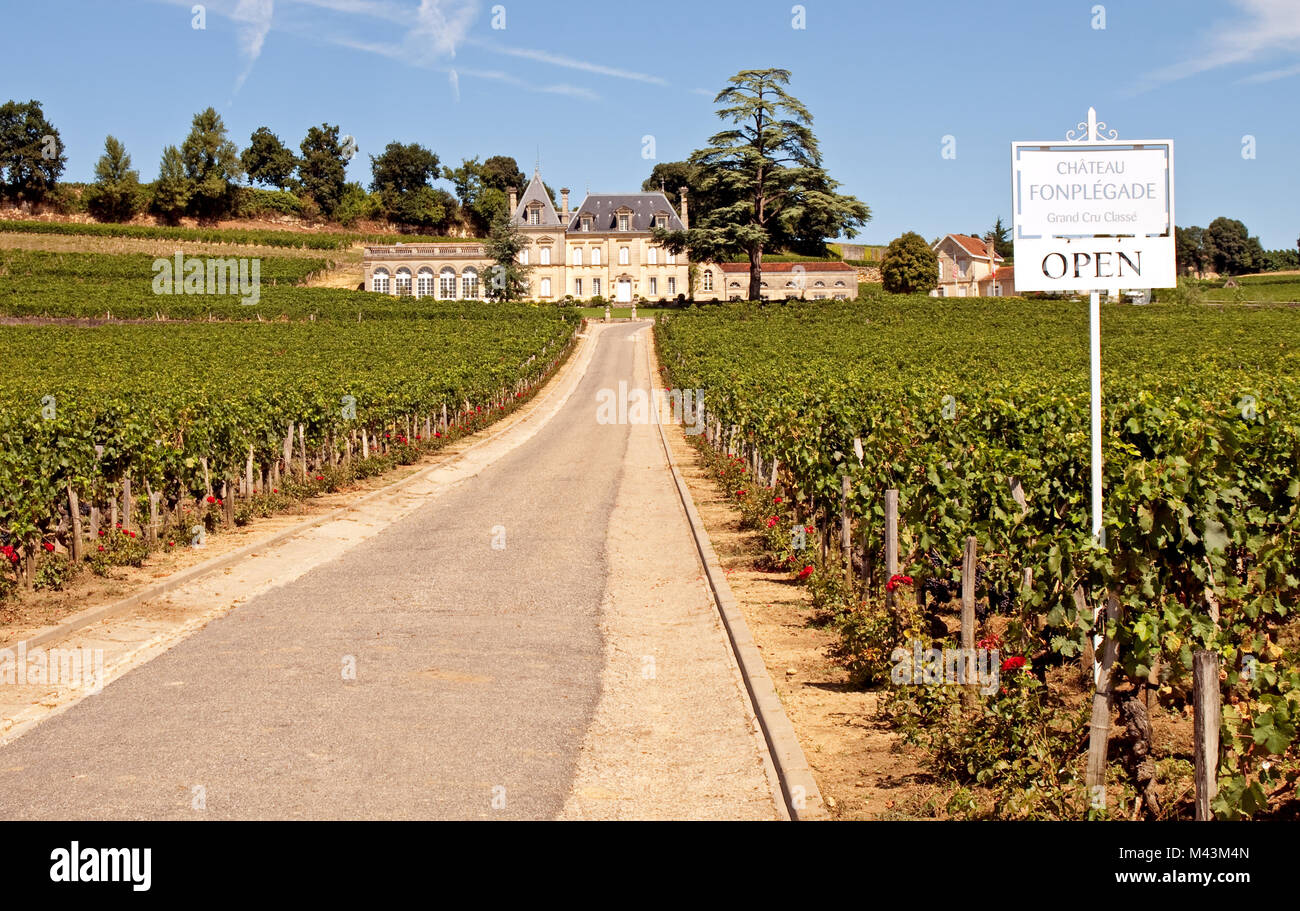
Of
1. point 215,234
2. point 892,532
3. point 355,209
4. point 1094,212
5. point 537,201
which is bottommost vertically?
point 892,532

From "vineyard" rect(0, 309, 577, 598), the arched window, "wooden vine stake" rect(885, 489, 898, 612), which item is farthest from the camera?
the arched window

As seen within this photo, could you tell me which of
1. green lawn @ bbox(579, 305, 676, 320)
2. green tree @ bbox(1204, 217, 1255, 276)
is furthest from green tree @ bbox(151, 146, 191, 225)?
green tree @ bbox(1204, 217, 1255, 276)

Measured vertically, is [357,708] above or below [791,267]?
below

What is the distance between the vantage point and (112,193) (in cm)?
11212

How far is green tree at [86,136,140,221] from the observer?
112 metres

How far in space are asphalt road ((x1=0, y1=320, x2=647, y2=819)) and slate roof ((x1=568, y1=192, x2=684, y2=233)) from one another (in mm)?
93405

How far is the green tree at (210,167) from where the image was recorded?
115250mm

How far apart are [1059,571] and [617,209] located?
102m

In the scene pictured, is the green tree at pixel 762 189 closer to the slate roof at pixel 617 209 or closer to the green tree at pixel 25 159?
the slate roof at pixel 617 209

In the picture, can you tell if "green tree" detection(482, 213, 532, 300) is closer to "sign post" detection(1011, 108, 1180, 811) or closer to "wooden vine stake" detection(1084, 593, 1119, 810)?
"sign post" detection(1011, 108, 1180, 811)

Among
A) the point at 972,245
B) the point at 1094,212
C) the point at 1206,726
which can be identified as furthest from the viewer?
the point at 972,245

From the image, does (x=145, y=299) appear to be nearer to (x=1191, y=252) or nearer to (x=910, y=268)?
(x=910, y=268)

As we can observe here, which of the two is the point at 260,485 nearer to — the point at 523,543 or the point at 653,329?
the point at 523,543

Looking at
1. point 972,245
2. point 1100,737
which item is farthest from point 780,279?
point 1100,737
